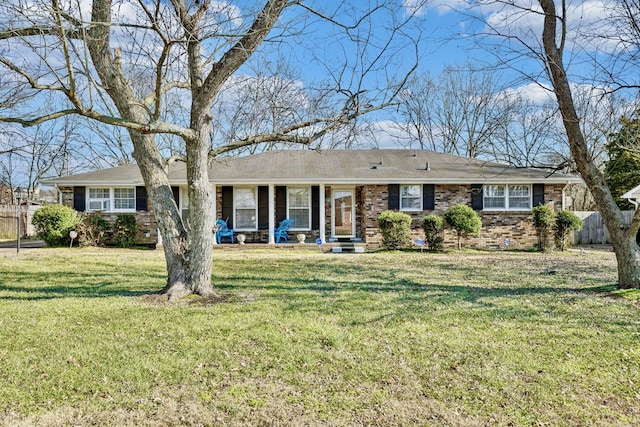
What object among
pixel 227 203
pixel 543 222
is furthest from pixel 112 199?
pixel 543 222

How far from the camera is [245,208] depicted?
1675 centimetres

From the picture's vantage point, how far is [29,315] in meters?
5.62

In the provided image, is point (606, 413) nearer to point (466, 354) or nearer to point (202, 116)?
point (466, 354)

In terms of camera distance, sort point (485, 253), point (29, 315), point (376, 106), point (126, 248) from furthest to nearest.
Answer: point (126, 248) → point (485, 253) → point (376, 106) → point (29, 315)

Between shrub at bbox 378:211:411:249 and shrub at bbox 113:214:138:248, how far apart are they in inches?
359

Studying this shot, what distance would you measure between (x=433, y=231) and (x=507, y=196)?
3.69 m

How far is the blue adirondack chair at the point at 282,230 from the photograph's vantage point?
16.0m

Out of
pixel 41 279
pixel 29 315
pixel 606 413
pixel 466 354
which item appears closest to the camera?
pixel 606 413

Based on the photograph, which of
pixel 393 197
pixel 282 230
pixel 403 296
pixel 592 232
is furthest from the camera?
pixel 592 232

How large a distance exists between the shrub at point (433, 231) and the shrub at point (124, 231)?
10617 mm

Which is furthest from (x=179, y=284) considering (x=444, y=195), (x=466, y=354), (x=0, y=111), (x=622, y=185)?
(x=622, y=185)

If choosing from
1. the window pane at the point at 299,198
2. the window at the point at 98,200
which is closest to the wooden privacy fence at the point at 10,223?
the window at the point at 98,200

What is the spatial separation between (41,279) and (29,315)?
11.3 ft

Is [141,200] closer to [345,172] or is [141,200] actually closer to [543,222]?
[345,172]
